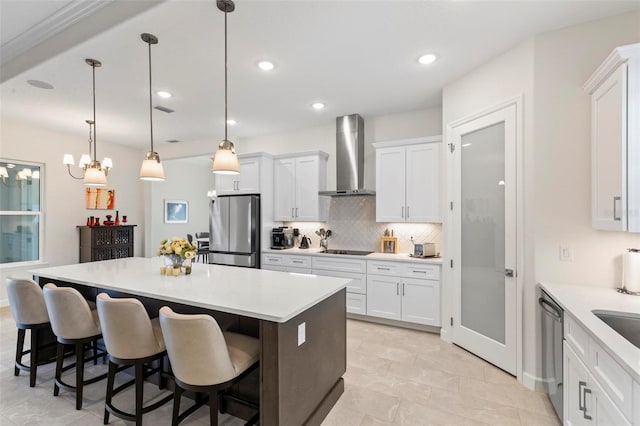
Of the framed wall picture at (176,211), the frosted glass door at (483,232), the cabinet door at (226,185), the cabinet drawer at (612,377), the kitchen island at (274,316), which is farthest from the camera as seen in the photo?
the framed wall picture at (176,211)

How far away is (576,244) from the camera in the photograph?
2.36m

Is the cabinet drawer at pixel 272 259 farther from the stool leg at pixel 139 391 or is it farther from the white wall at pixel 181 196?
the white wall at pixel 181 196

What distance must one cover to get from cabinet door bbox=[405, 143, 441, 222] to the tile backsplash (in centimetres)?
37

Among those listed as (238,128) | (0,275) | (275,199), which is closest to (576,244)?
(275,199)

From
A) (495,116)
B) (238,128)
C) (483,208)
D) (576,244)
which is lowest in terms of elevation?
(576,244)

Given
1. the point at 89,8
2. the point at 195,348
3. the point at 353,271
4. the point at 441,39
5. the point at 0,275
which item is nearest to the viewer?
the point at 195,348

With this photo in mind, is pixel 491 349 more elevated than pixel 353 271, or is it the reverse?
pixel 353 271

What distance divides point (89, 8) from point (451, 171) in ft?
11.7

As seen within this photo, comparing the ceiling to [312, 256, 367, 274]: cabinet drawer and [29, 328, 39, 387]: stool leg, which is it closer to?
[312, 256, 367, 274]: cabinet drawer

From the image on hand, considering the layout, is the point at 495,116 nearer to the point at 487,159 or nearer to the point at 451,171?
the point at 487,159

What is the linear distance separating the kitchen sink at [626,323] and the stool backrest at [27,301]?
397 cm

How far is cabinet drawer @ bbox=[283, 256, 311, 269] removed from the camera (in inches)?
175

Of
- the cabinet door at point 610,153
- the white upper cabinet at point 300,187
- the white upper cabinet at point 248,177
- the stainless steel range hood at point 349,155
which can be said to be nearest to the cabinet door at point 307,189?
the white upper cabinet at point 300,187

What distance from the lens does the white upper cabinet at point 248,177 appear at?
4.85m
